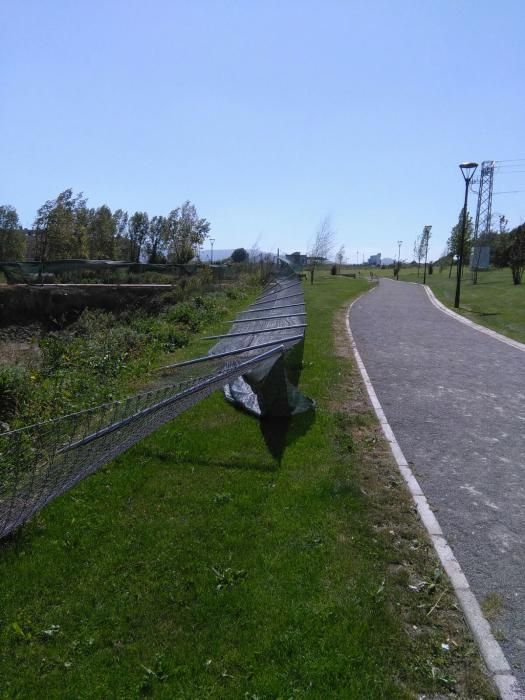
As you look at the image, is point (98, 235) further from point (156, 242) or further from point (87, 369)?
point (87, 369)

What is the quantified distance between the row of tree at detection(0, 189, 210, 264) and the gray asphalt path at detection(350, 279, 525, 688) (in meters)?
39.5

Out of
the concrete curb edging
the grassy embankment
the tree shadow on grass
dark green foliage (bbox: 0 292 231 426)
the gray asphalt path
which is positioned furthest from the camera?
the concrete curb edging

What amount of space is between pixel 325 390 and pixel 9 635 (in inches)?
236

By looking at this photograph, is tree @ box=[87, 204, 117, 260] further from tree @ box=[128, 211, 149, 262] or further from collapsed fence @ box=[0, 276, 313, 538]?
collapsed fence @ box=[0, 276, 313, 538]

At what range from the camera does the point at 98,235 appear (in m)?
55.7

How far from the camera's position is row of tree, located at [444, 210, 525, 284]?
3488 centimetres

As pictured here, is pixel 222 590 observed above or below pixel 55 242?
below

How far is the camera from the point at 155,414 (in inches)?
201

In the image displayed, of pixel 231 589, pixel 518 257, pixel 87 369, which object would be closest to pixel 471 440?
pixel 231 589

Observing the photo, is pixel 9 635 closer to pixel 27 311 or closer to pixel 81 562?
pixel 81 562

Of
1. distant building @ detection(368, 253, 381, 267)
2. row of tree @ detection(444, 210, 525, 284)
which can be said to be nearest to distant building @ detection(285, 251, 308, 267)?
row of tree @ detection(444, 210, 525, 284)

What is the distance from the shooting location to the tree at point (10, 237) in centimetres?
→ 5256

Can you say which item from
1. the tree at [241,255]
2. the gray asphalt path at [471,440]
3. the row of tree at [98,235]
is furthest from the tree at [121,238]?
the gray asphalt path at [471,440]

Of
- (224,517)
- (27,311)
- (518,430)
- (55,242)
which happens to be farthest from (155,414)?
(55,242)
